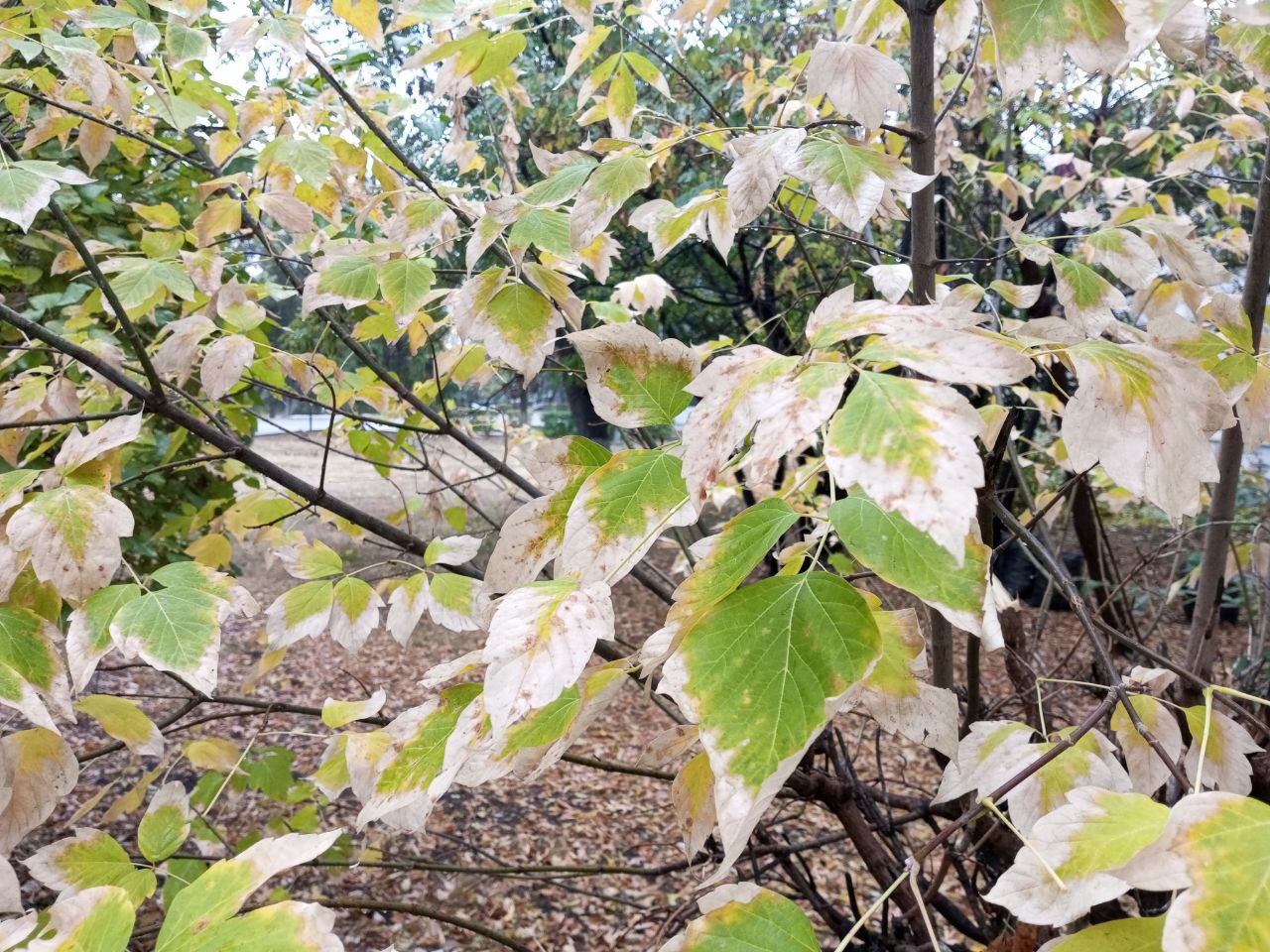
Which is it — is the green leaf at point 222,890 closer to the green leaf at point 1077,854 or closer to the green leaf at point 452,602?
the green leaf at point 1077,854

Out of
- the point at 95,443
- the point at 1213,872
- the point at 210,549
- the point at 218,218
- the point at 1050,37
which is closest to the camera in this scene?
the point at 1213,872

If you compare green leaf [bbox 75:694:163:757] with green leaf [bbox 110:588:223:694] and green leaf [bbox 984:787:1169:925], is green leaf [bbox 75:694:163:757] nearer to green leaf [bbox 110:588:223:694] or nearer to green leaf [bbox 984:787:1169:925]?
green leaf [bbox 110:588:223:694]

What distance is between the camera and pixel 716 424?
547 millimetres

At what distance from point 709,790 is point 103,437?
87 cm


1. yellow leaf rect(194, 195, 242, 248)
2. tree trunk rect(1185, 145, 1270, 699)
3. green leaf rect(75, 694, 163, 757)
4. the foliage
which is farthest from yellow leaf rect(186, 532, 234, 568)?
tree trunk rect(1185, 145, 1270, 699)

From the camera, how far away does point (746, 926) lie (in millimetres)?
596

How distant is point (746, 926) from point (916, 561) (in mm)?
297

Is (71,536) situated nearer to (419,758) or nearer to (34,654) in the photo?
(34,654)

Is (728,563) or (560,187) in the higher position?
(560,187)

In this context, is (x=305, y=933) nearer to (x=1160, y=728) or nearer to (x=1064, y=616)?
(x=1160, y=728)

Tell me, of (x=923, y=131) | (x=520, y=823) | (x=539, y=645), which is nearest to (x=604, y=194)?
(x=923, y=131)

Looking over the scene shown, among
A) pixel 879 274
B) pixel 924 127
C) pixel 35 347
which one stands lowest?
pixel 35 347

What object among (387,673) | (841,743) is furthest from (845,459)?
(387,673)

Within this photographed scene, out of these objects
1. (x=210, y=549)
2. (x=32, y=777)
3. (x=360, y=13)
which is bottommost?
(x=210, y=549)
